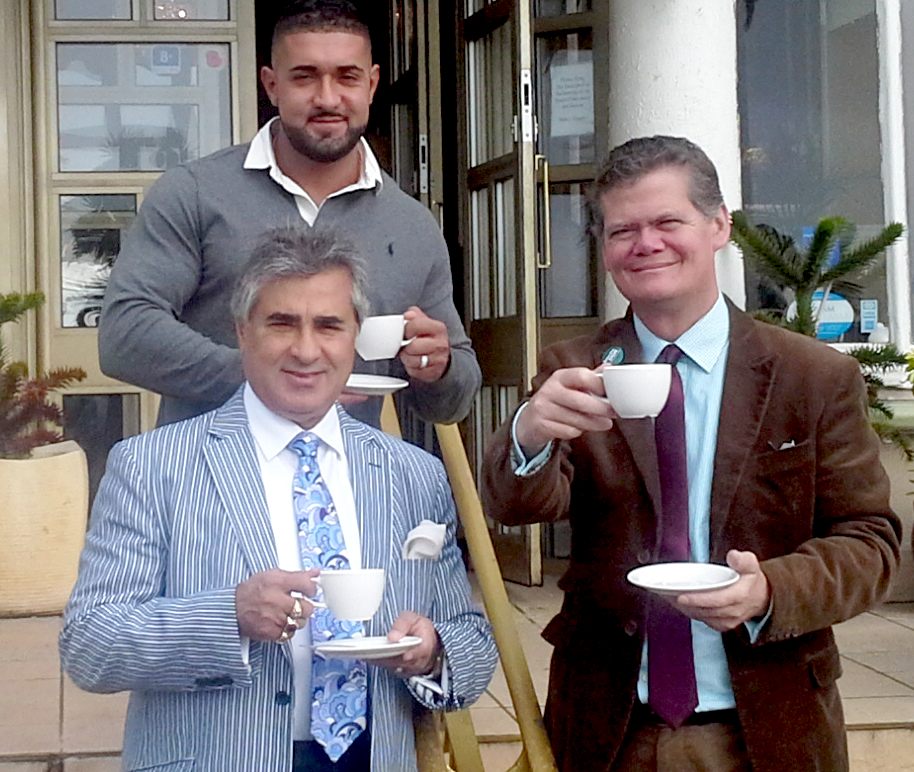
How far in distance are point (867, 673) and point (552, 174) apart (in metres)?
2.45

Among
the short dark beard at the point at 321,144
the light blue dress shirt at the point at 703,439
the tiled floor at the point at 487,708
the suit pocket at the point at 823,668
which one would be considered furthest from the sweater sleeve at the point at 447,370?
the tiled floor at the point at 487,708

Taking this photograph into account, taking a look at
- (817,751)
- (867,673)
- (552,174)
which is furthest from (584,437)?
(552,174)

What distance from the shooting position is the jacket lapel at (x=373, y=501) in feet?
6.91

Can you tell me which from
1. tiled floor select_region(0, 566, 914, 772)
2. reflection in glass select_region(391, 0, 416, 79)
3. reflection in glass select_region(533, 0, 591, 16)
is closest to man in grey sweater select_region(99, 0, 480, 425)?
tiled floor select_region(0, 566, 914, 772)

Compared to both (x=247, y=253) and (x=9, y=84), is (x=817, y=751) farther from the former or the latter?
(x=9, y=84)

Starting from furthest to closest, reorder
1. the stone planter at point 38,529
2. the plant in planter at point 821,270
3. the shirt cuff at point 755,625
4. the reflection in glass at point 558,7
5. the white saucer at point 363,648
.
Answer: the reflection in glass at point 558,7, the stone planter at point 38,529, the plant in planter at point 821,270, the shirt cuff at point 755,625, the white saucer at point 363,648

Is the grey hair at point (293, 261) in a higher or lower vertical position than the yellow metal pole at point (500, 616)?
higher

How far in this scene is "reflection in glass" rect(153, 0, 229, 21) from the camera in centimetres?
605

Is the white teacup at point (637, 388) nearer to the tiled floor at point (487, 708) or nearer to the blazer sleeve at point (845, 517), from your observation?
the blazer sleeve at point (845, 517)

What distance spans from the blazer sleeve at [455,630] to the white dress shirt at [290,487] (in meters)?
0.17

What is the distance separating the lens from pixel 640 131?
5352 mm

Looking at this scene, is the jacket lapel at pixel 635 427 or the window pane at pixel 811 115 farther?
the window pane at pixel 811 115

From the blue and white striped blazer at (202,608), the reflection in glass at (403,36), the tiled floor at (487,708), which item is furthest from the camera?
the reflection in glass at (403,36)

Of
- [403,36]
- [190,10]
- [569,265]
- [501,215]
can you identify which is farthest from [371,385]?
[403,36]
